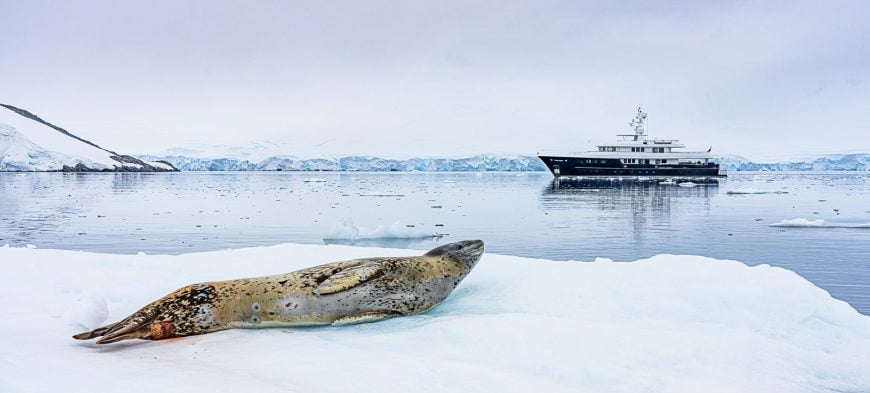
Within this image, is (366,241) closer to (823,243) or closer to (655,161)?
(823,243)

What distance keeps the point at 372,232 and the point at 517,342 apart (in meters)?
8.75

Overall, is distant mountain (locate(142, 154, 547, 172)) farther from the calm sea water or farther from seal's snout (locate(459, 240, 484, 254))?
seal's snout (locate(459, 240, 484, 254))

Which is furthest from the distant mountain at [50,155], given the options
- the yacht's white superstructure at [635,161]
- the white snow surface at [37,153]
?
the yacht's white superstructure at [635,161]

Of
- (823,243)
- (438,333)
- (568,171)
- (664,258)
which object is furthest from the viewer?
(568,171)

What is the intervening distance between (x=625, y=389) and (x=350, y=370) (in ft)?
4.39

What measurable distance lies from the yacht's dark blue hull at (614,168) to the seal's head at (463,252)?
49.7 metres

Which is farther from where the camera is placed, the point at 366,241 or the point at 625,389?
the point at 366,241

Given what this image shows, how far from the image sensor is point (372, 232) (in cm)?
1230

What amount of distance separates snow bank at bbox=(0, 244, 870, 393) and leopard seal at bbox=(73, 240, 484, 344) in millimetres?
97

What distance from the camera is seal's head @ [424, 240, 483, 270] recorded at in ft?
17.0

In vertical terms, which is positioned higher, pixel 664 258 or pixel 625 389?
pixel 664 258

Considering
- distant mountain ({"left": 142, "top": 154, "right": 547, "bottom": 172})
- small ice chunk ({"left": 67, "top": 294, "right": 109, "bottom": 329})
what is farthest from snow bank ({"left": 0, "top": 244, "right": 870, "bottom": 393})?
distant mountain ({"left": 142, "top": 154, "right": 547, "bottom": 172})

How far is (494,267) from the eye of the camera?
19.3 feet

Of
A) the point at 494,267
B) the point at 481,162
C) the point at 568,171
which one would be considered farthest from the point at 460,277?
the point at 481,162
